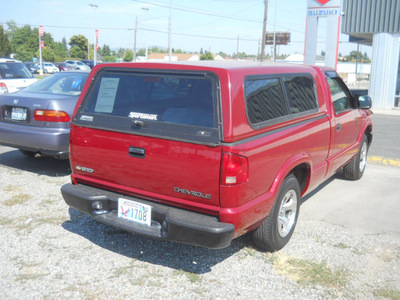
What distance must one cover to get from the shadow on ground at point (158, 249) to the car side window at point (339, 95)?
7.19 ft

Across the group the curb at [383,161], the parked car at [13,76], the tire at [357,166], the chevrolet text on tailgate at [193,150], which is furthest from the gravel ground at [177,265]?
the parked car at [13,76]

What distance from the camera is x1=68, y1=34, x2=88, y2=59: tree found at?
89.1 meters

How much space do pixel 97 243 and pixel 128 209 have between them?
32.2 inches

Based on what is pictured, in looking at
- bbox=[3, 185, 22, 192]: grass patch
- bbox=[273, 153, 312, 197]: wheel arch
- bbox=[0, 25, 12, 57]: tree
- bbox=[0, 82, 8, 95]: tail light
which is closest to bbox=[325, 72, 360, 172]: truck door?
bbox=[273, 153, 312, 197]: wheel arch

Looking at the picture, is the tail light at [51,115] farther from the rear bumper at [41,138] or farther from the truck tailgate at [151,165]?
the truck tailgate at [151,165]

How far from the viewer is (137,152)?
348cm

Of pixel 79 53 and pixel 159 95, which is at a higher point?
pixel 79 53

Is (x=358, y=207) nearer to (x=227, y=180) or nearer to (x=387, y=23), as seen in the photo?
(x=227, y=180)

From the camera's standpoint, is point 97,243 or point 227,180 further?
point 97,243

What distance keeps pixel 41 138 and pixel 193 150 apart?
355 centimetres

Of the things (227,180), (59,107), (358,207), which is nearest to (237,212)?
(227,180)

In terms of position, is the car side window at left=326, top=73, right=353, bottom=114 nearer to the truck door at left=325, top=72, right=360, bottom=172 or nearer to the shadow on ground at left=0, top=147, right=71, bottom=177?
the truck door at left=325, top=72, right=360, bottom=172

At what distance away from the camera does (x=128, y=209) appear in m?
3.57

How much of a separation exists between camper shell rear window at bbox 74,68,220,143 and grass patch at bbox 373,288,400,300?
1.84 m
